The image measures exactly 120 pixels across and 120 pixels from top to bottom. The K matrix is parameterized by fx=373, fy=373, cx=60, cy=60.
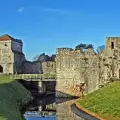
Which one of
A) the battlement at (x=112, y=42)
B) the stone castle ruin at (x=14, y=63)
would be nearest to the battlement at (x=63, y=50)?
the battlement at (x=112, y=42)

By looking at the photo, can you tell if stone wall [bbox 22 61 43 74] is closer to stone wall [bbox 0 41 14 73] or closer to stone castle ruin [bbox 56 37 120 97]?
stone wall [bbox 0 41 14 73]

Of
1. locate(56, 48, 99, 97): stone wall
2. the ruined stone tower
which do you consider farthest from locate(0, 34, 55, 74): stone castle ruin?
locate(56, 48, 99, 97): stone wall

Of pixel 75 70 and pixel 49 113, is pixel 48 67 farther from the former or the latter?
pixel 49 113

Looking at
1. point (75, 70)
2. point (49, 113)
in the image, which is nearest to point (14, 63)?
point (75, 70)

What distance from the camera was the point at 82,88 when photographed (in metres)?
53.7

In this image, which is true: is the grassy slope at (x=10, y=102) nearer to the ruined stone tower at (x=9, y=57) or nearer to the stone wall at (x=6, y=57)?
the ruined stone tower at (x=9, y=57)

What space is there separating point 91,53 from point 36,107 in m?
12.5

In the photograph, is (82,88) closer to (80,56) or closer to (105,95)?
(80,56)

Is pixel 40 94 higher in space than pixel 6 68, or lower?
lower

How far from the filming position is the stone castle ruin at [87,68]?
52.7 m

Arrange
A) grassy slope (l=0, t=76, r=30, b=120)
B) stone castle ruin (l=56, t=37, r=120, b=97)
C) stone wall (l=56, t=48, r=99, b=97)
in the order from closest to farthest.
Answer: grassy slope (l=0, t=76, r=30, b=120), stone castle ruin (l=56, t=37, r=120, b=97), stone wall (l=56, t=48, r=99, b=97)

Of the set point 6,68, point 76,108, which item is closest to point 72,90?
point 76,108

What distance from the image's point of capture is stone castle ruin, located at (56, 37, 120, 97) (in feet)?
173

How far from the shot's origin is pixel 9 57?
7775 cm
